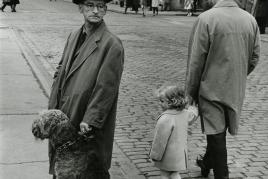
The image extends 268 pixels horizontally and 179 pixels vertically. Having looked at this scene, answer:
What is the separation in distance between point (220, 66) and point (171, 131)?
70 cm

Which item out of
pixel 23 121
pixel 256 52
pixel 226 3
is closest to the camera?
pixel 226 3

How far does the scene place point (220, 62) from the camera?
3.97 m

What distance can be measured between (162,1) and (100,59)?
100 feet

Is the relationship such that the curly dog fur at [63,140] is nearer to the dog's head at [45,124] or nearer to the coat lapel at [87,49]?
the dog's head at [45,124]

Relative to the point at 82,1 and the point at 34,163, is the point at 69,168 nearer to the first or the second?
the point at 82,1

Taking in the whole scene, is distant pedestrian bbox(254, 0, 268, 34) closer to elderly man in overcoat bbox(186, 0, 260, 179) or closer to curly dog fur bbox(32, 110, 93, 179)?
elderly man in overcoat bbox(186, 0, 260, 179)

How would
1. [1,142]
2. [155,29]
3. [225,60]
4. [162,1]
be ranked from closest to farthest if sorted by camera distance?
1. [225,60]
2. [1,142]
3. [155,29]
4. [162,1]

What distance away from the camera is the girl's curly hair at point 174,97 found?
12.8 feet

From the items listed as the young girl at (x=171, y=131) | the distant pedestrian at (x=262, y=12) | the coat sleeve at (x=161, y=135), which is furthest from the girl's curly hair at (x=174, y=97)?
the distant pedestrian at (x=262, y=12)

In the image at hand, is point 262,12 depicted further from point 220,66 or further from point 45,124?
point 45,124

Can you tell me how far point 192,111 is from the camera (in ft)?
13.6

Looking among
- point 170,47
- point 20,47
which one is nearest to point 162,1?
point 170,47

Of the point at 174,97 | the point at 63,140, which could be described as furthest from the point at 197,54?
the point at 63,140

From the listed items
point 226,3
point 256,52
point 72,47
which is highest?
point 226,3
